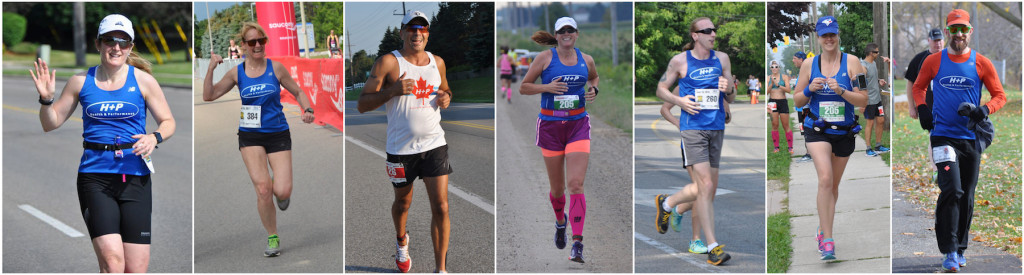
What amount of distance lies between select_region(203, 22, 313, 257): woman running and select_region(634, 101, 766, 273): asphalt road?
2499 mm

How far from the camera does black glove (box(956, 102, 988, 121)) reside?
6.48 meters

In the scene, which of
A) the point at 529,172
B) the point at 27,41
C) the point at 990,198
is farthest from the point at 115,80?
the point at 27,41

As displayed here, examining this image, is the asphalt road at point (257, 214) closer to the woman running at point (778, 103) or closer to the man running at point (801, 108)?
the woman running at point (778, 103)

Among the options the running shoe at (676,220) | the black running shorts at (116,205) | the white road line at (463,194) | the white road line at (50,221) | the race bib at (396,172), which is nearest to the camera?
the black running shorts at (116,205)

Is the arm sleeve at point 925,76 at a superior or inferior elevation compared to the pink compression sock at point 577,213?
superior

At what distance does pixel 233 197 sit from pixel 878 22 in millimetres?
4761

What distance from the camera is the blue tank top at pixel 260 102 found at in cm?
629

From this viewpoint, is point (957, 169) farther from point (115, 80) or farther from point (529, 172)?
point (115, 80)

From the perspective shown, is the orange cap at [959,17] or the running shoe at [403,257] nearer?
the running shoe at [403,257]

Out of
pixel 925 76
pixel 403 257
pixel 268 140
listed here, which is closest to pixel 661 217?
pixel 403 257

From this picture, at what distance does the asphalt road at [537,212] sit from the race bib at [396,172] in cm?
98

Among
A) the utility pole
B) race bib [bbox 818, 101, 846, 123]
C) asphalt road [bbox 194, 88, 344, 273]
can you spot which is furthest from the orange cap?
the utility pole

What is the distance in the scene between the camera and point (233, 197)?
21.8ft

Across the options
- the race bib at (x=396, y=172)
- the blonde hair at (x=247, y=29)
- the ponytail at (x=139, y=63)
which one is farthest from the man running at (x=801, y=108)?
the ponytail at (x=139, y=63)
